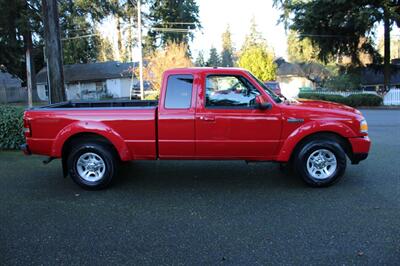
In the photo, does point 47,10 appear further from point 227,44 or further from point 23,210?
point 227,44

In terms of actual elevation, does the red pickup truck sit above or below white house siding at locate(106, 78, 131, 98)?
below

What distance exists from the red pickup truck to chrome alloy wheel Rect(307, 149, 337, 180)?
0.05 feet

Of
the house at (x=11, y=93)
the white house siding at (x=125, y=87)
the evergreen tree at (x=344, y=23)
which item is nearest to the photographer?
the evergreen tree at (x=344, y=23)

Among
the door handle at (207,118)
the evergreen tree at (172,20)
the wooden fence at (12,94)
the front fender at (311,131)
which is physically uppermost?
the evergreen tree at (172,20)

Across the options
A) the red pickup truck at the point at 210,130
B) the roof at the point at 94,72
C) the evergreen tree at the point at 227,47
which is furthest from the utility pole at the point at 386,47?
the evergreen tree at the point at 227,47

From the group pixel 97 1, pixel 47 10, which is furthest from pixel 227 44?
pixel 47 10

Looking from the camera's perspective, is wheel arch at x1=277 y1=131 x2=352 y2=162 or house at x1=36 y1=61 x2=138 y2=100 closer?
wheel arch at x1=277 y1=131 x2=352 y2=162

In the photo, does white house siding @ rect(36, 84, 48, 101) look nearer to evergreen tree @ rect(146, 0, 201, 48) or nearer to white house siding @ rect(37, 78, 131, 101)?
white house siding @ rect(37, 78, 131, 101)

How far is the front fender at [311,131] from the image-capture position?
5.89 m

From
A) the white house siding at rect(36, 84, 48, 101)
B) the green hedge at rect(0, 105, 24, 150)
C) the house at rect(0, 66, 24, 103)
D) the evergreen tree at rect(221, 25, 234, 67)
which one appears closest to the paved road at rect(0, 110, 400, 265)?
the green hedge at rect(0, 105, 24, 150)

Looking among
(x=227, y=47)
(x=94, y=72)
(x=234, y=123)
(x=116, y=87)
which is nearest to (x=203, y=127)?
(x=234, y=123)

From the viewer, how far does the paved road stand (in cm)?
389

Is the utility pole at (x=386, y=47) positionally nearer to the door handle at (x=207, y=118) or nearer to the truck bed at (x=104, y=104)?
the truck bed at (x=104, y=104)

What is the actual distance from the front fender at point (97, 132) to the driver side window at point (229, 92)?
4.81 ft
